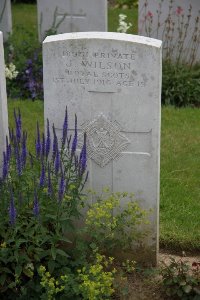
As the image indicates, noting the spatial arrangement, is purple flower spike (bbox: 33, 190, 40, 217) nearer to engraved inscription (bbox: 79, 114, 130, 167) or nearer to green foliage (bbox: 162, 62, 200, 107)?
engraved inscription (bbox: 79, 114, 130, 167)

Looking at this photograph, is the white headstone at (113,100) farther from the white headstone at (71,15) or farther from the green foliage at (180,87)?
the white headstone at (71,15)

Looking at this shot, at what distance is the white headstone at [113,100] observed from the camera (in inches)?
164

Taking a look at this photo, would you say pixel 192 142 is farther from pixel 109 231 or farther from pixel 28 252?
pixel 28 252

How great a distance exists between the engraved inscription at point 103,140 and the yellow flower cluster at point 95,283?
2.23ft

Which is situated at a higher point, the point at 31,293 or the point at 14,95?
the point at 14,95

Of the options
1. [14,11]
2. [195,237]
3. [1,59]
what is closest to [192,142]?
→ [195,237]

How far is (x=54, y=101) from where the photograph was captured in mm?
4395

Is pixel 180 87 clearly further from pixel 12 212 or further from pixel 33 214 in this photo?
pixel 12 212

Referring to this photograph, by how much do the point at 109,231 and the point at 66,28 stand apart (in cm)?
472

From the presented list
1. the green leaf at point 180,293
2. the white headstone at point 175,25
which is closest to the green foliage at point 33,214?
the green leaf at point 180,293

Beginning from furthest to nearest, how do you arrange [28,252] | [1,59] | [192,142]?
[192,142]
[1,59]
[28,252]

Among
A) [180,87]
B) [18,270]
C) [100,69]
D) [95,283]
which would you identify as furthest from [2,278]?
[180,87]

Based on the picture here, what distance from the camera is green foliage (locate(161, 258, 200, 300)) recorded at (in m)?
4.09

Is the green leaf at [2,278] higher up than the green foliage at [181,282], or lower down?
higher up
